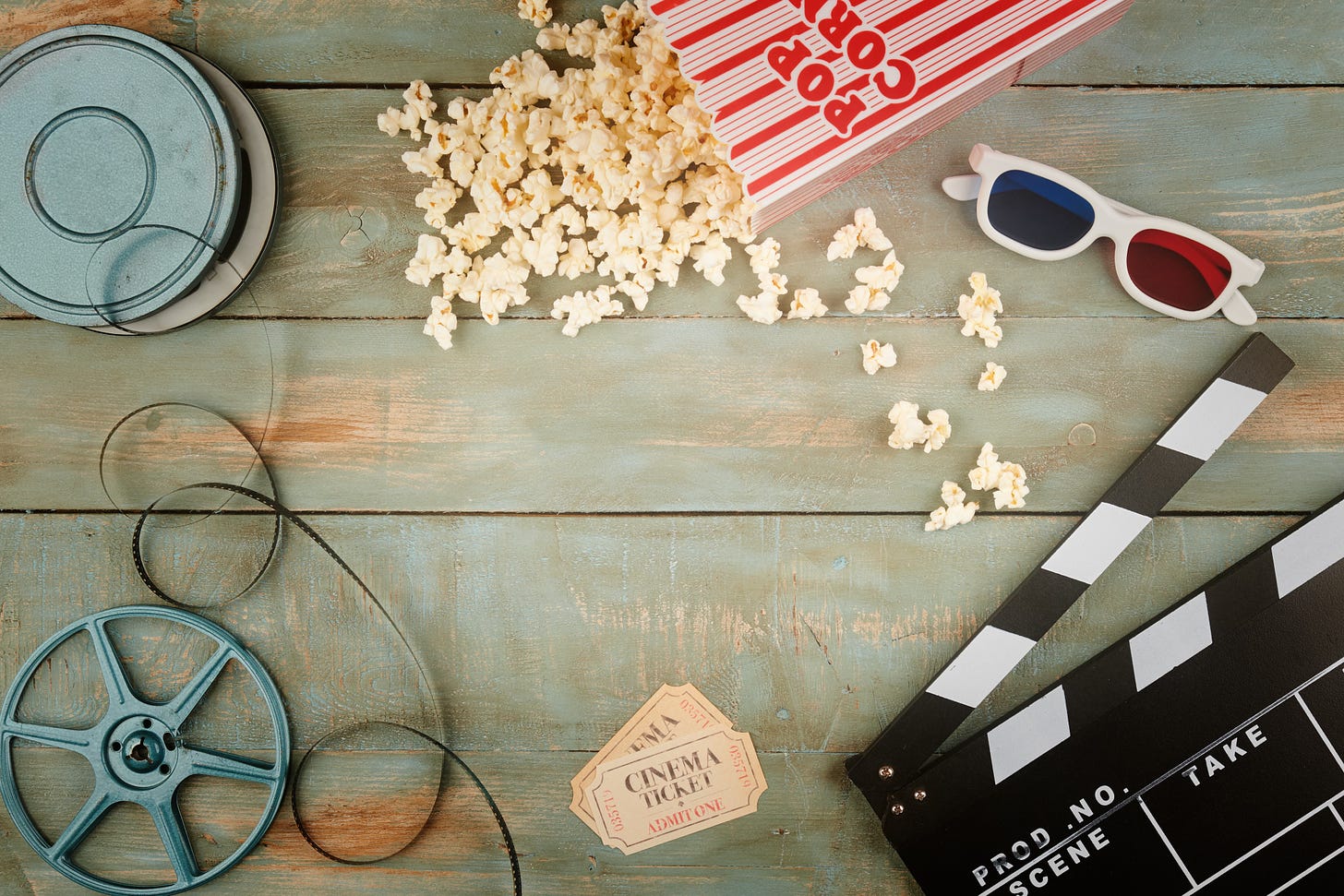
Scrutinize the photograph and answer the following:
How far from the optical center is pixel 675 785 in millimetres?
961

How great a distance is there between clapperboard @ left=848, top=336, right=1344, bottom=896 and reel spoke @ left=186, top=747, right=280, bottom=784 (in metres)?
0.76

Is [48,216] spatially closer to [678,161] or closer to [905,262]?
[678,161]

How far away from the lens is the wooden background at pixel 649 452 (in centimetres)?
93

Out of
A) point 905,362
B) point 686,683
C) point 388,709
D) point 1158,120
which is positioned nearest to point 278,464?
point 388,709

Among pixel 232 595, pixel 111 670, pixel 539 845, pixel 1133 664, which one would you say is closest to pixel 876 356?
pixel 1133 664

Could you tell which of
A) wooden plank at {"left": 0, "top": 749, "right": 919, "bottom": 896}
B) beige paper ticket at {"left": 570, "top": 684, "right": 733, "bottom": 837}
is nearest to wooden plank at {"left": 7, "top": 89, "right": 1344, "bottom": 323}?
beige paper ticket at {"left": 570, "top": 684, "right": 733, "bottom": 837}

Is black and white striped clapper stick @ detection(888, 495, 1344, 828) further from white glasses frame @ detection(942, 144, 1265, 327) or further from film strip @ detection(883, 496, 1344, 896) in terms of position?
white glasses frame @ detection(942, 144, 1265, 327)

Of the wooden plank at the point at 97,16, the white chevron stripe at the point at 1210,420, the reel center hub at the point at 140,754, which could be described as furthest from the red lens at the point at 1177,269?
the reel center hub at the point at 140,754

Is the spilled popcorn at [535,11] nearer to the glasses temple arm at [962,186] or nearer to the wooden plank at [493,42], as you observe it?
the wooden plank at [493,42]

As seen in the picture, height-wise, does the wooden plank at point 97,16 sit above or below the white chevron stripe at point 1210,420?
above

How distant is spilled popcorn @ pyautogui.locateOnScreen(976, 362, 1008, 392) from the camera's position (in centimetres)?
92

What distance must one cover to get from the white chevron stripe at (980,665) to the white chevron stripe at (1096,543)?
105 mm

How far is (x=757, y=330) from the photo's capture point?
94cm

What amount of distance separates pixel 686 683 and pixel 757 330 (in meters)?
0.47
